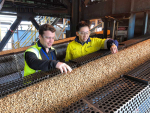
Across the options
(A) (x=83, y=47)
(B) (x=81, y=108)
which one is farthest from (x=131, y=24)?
(B) (x=81, y=108)

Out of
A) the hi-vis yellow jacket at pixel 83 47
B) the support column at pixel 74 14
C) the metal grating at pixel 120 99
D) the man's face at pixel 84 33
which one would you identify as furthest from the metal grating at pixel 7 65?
the support column at pixel 74 14

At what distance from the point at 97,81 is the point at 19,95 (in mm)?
712

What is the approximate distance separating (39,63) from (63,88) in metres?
0.40

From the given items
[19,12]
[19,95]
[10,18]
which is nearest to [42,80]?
[19,95]

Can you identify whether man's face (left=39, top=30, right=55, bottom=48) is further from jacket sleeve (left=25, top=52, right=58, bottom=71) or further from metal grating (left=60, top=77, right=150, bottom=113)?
metal grating (left=60, top=77, right=150, bottom=113)

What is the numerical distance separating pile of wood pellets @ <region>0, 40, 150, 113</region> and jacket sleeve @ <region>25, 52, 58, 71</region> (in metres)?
0.13

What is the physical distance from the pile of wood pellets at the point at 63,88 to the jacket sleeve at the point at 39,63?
130 millimetres

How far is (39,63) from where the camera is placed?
1.21m

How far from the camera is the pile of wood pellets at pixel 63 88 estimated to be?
31.9 inches

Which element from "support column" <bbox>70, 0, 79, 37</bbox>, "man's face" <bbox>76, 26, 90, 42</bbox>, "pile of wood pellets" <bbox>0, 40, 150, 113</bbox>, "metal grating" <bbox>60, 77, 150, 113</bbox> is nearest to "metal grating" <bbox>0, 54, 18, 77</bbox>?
"man's face" <bbox>76, 26, 90, 42</bbox>

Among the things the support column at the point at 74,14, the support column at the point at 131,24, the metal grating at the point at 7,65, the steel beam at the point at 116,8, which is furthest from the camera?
the support column at the point at 74,14

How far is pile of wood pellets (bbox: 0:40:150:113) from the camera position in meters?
0.81

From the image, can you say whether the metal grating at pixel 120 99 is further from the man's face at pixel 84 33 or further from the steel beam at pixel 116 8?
the steel beam at pixel 116 8

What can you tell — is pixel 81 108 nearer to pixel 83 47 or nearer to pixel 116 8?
pixel 83 47
